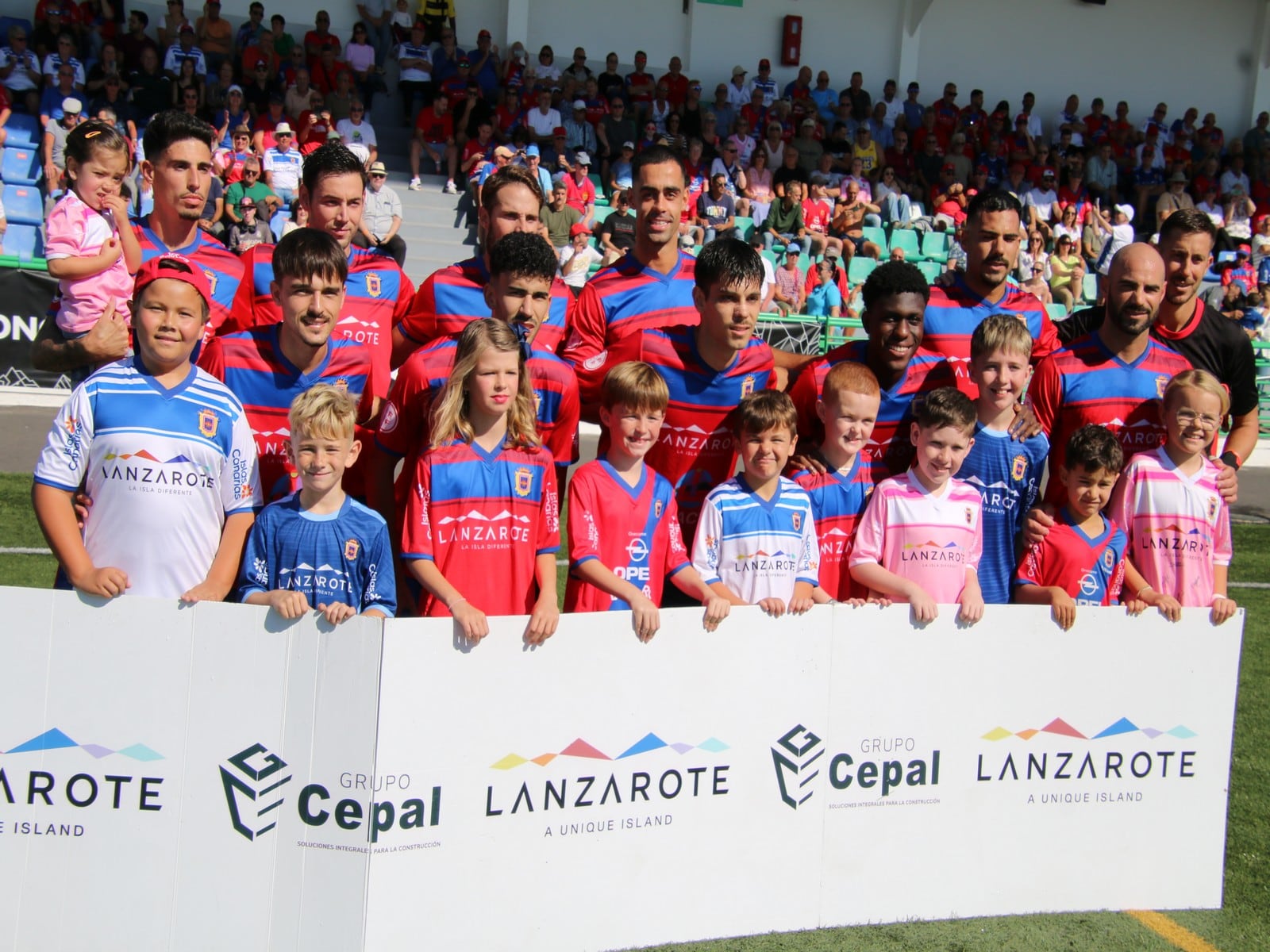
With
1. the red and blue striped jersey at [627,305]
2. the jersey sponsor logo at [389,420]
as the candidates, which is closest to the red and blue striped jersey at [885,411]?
the red and blue striped jersey at [627,305]

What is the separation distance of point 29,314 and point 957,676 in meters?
12.0

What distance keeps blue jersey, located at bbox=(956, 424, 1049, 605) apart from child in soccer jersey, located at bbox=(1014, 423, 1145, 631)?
10 cm

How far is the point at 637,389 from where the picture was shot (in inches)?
161

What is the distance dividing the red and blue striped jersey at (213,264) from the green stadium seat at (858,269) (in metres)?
15.7

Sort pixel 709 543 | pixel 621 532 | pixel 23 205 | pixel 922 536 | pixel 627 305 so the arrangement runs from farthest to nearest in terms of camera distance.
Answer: pixel 23 205
pixel 627 305
pixel 922 536
pixel 709 543
pixel 621 532

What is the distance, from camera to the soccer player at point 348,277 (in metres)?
4.56

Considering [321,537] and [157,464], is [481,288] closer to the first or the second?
[321,537]

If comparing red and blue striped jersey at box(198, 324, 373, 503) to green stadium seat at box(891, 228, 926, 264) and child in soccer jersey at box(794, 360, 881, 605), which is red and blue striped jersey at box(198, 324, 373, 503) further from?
green stadium seat at box(891, 228, 926, 264)

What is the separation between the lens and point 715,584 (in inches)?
163

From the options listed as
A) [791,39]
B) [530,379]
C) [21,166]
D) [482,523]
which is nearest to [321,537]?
[482,523]

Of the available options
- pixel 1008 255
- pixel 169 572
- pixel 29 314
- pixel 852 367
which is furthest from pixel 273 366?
pixel 29 314

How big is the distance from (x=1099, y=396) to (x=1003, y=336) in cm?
61

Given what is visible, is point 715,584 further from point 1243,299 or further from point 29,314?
point 1243,299

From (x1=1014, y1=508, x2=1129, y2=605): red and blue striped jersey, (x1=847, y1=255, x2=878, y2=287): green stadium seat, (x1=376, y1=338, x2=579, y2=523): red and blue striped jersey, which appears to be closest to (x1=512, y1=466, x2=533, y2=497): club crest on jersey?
(x1=376, y1=338, x2=579, y2=523): red and blue striped jersey
